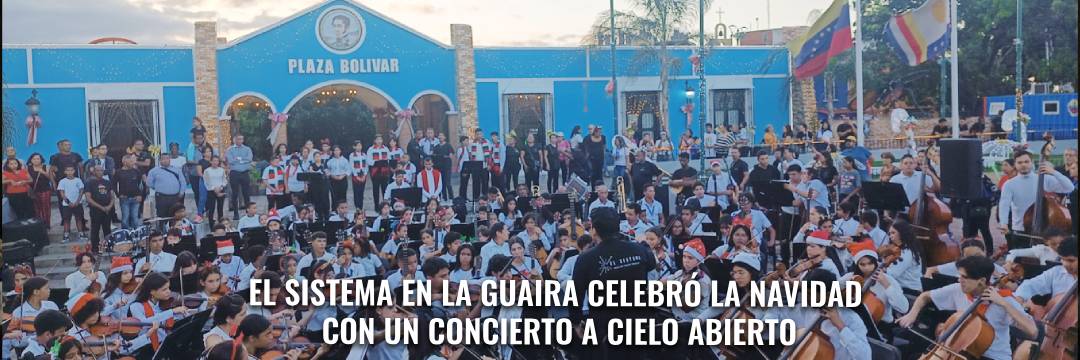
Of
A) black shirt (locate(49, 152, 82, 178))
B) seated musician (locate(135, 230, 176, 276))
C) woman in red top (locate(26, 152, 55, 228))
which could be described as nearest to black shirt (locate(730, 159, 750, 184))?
seated musician (locate(135, 230, 176, 276))

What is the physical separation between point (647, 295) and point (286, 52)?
18.2 metres

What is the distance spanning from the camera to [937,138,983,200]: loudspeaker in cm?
1107

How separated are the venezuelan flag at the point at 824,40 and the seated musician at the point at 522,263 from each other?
36.7ft

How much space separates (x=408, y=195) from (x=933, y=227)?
7863 millimetres

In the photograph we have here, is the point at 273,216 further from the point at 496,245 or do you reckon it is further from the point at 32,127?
the point at 32,127

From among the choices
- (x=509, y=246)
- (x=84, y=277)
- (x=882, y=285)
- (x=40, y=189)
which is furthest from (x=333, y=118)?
(x=882, y=285)

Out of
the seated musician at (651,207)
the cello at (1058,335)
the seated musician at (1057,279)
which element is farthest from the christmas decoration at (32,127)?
the cello at (1058,335)

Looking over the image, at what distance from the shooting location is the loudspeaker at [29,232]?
1446 centimetres

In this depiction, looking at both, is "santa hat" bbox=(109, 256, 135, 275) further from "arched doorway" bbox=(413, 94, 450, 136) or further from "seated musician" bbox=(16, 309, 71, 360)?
"arched doorway" bbox=(413, 94, 450, 136)

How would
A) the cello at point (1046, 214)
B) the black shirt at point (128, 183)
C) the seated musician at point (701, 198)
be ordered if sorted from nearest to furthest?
the cello at point (1046, 214)
the seated musician at point (701, 198)
the black shirt at point (128, 183)

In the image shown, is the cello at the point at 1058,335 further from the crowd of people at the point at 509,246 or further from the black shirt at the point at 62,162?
the black shirt at the point at 62,162

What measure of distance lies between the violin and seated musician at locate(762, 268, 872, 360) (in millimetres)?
36

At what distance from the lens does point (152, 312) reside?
8.73 meters

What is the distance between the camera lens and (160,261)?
11172 mm
